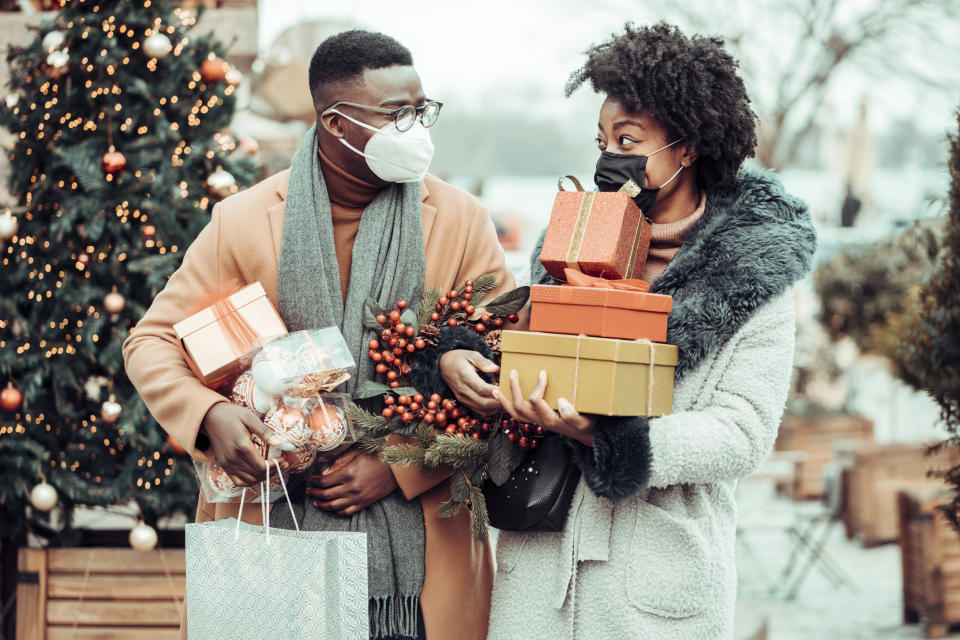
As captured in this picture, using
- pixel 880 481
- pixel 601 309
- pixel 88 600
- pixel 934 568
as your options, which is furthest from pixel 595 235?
pixel 880 481

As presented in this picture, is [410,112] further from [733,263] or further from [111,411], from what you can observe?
[111,411]

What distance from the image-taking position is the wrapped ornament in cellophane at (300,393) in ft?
7.29

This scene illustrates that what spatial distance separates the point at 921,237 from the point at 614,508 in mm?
2528

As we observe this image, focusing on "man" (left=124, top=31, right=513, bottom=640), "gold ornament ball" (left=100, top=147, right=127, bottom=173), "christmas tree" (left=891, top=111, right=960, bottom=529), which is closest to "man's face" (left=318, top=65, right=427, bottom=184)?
"man" (left=124, top=31, right=513, bottom=640)

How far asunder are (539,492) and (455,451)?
0.69 ft

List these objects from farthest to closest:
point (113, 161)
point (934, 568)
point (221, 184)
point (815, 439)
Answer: point (815, 439), point (934, 568), point (221, 184), point (113, 161)

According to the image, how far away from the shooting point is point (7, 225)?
377 centimetres

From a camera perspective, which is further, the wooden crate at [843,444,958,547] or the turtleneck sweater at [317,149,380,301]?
the wooden crate at [843,444,958,547]

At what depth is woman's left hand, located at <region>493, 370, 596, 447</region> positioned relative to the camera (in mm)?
2043

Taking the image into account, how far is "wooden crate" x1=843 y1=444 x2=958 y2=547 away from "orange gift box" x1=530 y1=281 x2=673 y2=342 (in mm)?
6456

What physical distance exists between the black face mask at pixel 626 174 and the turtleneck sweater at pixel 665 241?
85 millimetres

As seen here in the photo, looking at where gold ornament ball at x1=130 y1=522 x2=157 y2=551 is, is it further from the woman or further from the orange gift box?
the orange gift box

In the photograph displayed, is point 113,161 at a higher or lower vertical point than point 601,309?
higher

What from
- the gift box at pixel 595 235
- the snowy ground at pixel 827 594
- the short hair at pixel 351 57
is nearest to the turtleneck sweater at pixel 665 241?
the gift box at pixel 595 235
